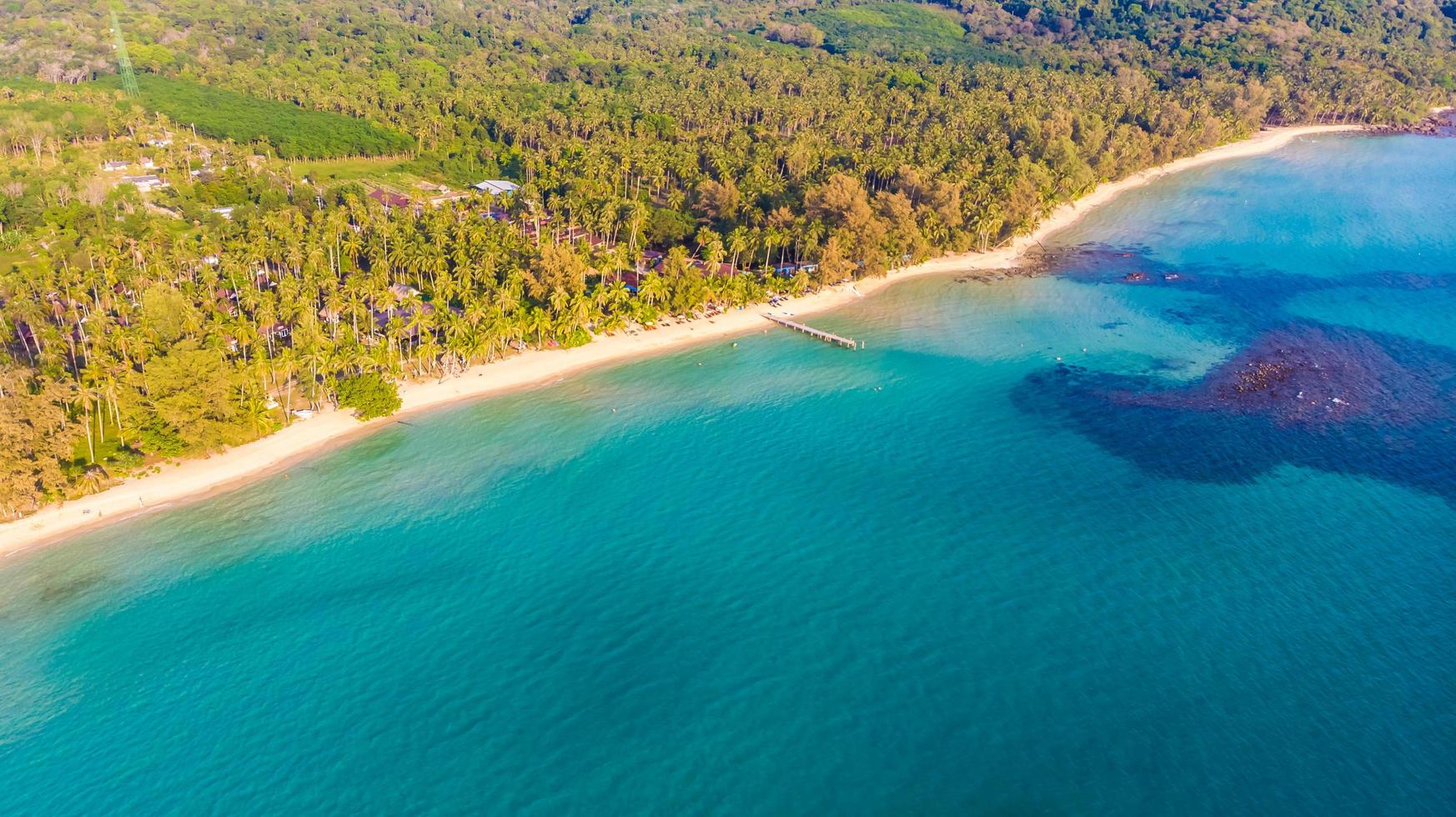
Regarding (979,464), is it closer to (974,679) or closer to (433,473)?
(974,679)

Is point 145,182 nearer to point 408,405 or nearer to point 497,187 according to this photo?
point 497,187

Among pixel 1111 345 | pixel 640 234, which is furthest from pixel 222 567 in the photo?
pixel 1111 345

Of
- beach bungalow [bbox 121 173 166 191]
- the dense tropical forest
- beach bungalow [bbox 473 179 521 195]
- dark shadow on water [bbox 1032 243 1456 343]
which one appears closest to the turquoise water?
the dense tropical forest

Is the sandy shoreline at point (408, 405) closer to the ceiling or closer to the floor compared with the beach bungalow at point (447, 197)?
closer to the floor

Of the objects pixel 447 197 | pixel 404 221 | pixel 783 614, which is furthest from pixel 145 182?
pixel 783 614

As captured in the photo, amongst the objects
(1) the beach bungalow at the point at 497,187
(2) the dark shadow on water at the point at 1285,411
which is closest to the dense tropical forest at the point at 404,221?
(1) the beach bungalow at the point at 497,187

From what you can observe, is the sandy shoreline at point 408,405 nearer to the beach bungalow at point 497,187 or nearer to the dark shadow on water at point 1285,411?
the dark shadow on water at point 1285,411

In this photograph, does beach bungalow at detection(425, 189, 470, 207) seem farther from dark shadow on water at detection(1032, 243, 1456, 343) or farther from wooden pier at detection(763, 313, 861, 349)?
dark shadow on water at detection(1032, 243, 1456, 343)
